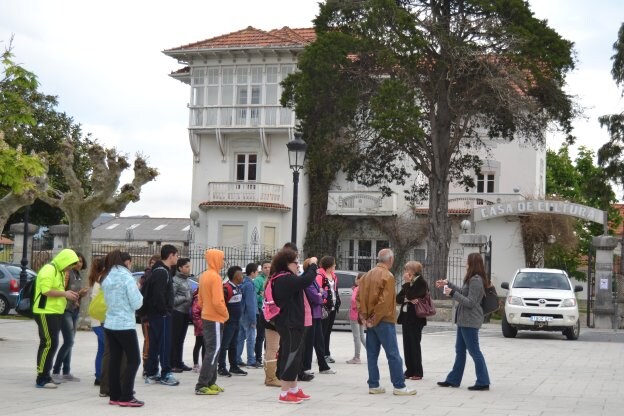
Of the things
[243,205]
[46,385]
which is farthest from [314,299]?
[243,205]

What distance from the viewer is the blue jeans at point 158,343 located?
519 inches

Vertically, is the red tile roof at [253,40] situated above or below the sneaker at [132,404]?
above

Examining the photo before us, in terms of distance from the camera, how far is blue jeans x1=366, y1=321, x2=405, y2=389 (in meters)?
12.8

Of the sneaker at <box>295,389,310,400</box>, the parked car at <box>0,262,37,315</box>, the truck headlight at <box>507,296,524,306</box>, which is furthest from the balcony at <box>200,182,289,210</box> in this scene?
the sneaker at <box>295,389,310,400</box>

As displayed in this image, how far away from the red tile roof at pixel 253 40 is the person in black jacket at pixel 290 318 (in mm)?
35755

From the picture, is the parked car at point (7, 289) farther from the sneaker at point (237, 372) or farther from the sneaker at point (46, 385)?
the sneaker at point (46, 385)

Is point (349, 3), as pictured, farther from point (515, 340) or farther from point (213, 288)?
point (213, 288)

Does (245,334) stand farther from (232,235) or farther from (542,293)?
(232,235)

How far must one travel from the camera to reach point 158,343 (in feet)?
43.9

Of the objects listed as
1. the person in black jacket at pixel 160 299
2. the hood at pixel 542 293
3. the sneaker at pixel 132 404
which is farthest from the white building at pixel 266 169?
the sneaker at pixel 132 404

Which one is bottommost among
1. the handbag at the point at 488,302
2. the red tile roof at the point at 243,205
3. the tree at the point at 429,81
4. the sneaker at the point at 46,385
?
the sneaker at the point at 46,385

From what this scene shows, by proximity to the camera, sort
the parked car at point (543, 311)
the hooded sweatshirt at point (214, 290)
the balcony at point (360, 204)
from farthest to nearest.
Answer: the balcony at point (360, 204) → the parked car at point (543, 311) → the hooded sweatshirt at point (214, 290)

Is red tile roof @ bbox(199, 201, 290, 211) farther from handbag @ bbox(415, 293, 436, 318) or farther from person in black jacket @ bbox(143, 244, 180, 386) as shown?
person in black jacket @ bbox(143, 244, 180, 386)

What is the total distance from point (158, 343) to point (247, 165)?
37.2m
